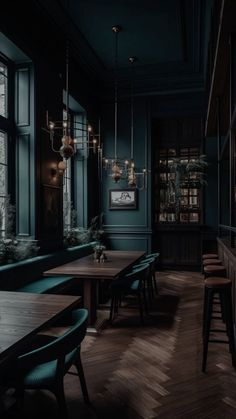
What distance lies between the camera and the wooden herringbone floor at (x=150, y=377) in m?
2.25

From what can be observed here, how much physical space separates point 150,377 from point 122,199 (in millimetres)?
5263

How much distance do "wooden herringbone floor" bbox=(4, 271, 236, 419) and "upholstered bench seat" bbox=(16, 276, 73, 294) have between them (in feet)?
2.48

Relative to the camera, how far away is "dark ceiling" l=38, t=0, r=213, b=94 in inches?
189

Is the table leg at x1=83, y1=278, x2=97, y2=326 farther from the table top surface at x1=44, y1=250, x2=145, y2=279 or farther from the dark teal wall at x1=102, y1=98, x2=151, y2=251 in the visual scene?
the dark teal wall at x1=102, y1=98, x2=151, y2=251

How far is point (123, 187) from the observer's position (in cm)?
773

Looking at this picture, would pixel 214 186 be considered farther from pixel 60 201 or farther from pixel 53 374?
pixel 53 374

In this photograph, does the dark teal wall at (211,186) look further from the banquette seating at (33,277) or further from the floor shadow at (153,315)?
the banquette seating at (33,277)

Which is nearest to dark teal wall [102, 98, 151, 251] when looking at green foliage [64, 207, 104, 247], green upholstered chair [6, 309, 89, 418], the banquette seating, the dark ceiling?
green foliage [64, 207, 104, 247]

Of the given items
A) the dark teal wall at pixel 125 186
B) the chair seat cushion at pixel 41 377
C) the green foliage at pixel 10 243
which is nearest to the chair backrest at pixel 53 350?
the chair seat cushion at pixel 41 377

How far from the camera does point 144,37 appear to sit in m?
5.68

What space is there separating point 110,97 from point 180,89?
1.63 meters

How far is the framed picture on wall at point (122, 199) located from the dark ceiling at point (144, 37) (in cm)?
235

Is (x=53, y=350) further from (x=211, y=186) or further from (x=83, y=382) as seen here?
(x=211, y=186)

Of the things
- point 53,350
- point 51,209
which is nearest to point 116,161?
point 51,209
